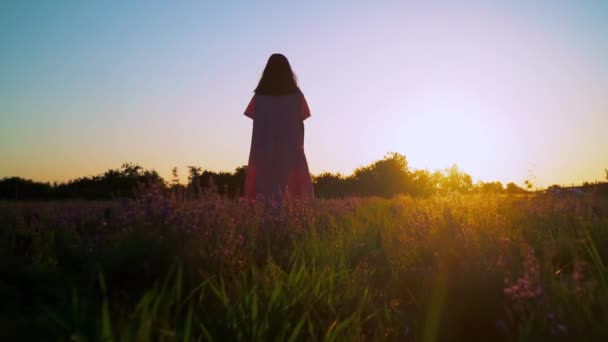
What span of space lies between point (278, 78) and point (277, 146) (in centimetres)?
108

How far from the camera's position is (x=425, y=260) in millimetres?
3357

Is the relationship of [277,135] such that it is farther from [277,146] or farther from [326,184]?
[326,184]

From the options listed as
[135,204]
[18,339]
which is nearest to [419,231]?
[135,204]

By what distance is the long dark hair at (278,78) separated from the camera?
7.31 metres

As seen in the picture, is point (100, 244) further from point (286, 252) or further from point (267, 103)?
point (267, 103)

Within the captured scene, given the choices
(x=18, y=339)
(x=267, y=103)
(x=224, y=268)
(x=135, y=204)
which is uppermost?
A: (x=267, y=103)

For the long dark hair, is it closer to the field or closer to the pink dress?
the pink dress

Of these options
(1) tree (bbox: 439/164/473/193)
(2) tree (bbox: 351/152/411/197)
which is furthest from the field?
(2) tree (bbox: 351/152/411/197)

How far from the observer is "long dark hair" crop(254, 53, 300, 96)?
288 inches

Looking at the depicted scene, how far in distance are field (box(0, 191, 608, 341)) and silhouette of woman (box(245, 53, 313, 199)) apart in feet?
13.0

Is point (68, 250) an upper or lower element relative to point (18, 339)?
upper

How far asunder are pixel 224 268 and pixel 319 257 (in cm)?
90

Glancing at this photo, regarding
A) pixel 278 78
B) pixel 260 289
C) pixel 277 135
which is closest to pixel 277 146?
pixel 277 135

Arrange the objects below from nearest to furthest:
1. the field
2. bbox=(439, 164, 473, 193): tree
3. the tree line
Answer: the field, bbox=(439, 164, 473, 193): tree, the tree line
